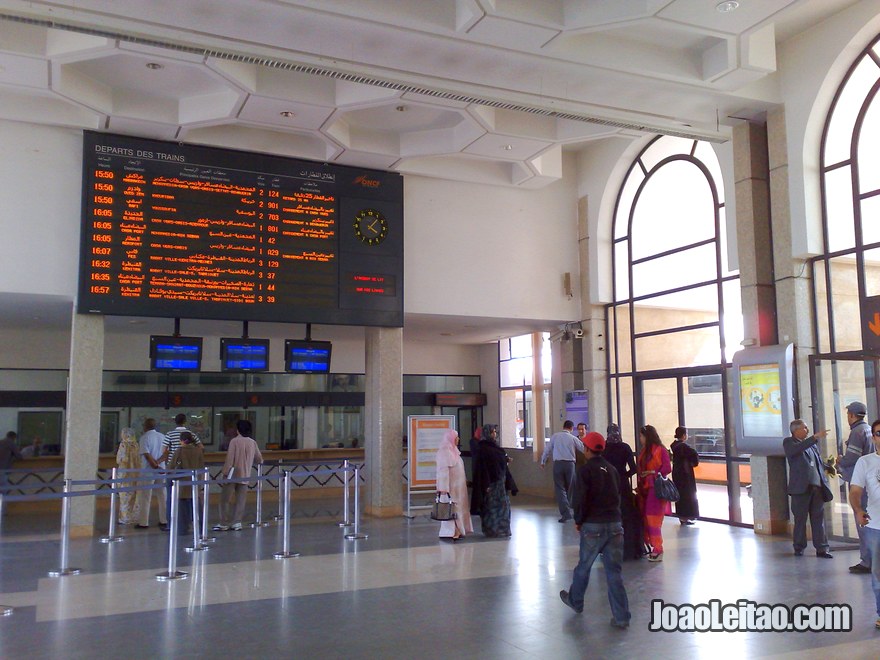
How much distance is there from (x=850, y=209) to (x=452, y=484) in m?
6.16

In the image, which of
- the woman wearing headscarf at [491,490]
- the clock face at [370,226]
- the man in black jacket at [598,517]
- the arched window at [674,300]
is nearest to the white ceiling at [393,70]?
the clock face at [370,226]

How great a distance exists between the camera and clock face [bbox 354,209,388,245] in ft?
38.1

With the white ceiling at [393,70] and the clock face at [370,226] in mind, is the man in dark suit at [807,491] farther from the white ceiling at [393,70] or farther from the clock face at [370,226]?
the clock face at [370,226]

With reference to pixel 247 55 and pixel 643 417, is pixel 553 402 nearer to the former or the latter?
pixel 643 417

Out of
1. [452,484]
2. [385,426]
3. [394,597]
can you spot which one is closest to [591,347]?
[385,426]

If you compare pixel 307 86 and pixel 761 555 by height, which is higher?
pixel 307 86

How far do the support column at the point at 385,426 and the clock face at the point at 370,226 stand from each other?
1503 millimetres

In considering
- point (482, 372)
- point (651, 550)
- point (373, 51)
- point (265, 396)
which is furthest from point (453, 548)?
point (482, 372)

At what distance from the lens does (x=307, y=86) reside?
951 centimetres

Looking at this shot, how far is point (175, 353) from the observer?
1043cm

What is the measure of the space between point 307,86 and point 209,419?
8.69 metres

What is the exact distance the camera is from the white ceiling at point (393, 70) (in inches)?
288

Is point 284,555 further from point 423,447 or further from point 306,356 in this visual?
point 423,447

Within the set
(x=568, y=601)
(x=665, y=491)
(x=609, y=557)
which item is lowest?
(x=568, y=601)
